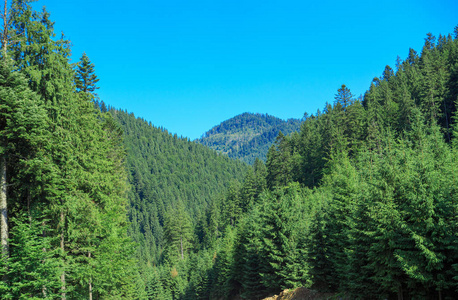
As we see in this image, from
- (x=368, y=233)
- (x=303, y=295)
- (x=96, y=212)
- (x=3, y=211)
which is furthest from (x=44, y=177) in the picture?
(x=303, y=295)

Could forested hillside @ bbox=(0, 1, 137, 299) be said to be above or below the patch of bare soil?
above

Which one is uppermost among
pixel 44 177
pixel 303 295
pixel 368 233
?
pixel 44 177

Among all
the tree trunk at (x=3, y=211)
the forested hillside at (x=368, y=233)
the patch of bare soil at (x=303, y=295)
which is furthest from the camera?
the patch of bare soil at (x=303, y=295)

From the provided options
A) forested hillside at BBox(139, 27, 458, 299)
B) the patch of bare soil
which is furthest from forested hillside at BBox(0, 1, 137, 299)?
forested hillside at BBox(139, 27, 458, 299)

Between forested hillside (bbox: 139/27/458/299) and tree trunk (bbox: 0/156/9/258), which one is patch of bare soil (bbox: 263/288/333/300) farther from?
tree trunk (bbox: 0/156/9/258)

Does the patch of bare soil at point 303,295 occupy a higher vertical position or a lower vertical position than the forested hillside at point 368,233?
lower

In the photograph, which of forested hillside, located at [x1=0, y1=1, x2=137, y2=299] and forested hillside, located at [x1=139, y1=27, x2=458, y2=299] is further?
forested hillside, located at [x1=139, y1=27, x2=458, y2=299]

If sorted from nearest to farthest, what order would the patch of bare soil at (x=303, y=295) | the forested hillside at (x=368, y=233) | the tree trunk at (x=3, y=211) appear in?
the tree trunk at (x=3, y=211)
the forested hillside at (x=368, y=233)
the patch of bare soil at (x=303, y=295)

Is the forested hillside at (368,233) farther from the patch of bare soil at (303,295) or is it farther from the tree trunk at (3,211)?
the tree trunk at (3,211)

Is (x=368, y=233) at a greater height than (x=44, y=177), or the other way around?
(x=44, y=177)

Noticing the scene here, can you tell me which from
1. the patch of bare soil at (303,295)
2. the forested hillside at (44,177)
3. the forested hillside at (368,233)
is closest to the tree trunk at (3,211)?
the forested hillside at (44,177)

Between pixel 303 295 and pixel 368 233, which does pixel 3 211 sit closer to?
pixel 368 233

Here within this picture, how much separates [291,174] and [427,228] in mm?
52909

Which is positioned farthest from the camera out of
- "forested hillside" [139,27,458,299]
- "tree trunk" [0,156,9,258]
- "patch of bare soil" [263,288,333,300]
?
"patch of bare soil" [263,288,333,300]
